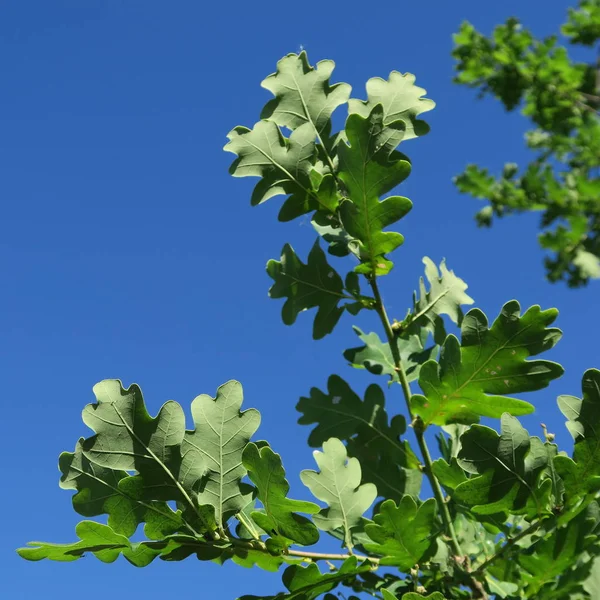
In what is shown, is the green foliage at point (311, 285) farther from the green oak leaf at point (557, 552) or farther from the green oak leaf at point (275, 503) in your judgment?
the green oak leaf at point (557, 552)

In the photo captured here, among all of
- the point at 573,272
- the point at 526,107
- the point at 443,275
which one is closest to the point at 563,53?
the point at 526,107

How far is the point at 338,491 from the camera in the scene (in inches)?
66.2

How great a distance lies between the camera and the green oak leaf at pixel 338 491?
168cm

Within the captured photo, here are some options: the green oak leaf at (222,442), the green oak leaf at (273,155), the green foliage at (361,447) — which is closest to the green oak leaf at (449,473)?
the green foliage at (361,447)

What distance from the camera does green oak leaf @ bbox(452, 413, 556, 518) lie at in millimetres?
1498

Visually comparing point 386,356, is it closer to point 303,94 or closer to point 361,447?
point 361,447

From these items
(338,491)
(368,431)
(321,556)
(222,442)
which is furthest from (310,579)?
(368,431)

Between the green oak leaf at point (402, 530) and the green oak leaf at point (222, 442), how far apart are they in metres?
0.31

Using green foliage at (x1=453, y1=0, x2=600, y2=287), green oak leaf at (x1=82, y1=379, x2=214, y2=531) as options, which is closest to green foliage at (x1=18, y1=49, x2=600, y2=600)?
green oak leaf at (x1=82, y1=379, x2=214, y2=531)

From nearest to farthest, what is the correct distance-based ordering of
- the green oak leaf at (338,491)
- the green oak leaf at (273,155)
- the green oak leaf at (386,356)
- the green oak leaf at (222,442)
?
1. the green oak leaf at (222,442)
2. the green oak leaf at (338,491)
3. the green oak leaf at (273,155)
4. the green oak leaf at (386,356)

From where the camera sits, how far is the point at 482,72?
33.9ft

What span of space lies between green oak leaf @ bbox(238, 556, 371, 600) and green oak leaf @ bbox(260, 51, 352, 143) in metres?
1.17

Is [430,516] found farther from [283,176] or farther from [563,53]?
[563,53]

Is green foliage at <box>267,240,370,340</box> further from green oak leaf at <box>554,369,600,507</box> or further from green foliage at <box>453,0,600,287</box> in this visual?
green foliage at <box>453,0,600,287</box>
